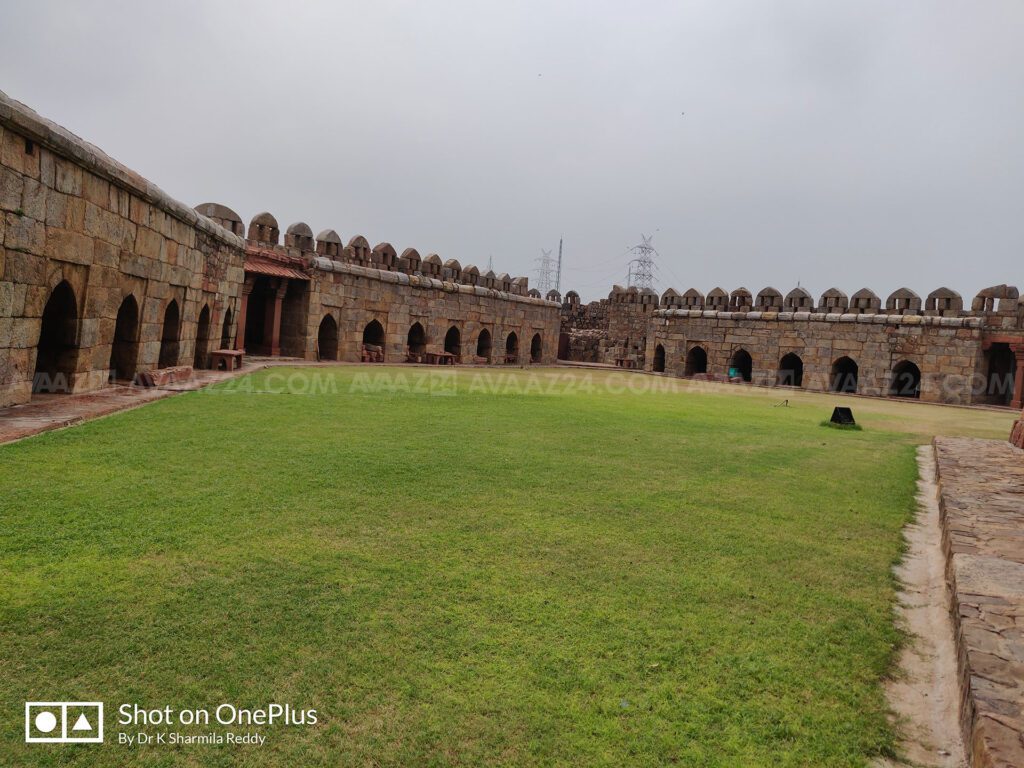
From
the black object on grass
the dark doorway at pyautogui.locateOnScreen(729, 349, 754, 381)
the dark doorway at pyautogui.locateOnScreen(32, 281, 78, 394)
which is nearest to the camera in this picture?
the dark doorway at pyautogui.locateOnScreen(32, 281, 78, 394)

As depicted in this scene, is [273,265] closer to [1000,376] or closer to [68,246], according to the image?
[68,246]

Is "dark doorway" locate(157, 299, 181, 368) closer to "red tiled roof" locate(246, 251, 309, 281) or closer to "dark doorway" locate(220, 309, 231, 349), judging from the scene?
"dark doorway" locate(220, 309, 231, 349)

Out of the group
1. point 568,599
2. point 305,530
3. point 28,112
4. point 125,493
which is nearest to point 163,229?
point 28,112

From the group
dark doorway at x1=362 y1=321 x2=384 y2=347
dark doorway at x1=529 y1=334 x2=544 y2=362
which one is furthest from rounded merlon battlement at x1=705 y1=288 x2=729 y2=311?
dark doorway at x1=362 y1=321 x2=384 y2=347

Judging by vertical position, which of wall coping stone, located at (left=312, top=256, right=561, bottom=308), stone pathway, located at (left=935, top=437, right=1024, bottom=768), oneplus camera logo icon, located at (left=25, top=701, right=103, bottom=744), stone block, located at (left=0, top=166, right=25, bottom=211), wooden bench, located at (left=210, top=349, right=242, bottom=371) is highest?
wall coping stone, located at (left=312, top=256, right=561, bottom=308)

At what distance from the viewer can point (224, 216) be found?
1664 centimetres

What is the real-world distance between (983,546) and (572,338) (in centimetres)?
3030

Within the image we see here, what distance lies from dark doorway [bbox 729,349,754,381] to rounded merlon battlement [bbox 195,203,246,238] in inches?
728

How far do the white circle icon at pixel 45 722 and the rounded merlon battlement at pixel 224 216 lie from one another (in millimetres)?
15588

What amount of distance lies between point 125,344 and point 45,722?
9.09 m

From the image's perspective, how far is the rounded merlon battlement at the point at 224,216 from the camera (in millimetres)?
16453

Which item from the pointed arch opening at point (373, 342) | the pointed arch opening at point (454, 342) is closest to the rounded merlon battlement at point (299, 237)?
the pointed arch opening at point (373, 342)

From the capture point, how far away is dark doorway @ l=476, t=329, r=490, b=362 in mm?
26891

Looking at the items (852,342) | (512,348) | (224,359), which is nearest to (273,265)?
(224,359)
